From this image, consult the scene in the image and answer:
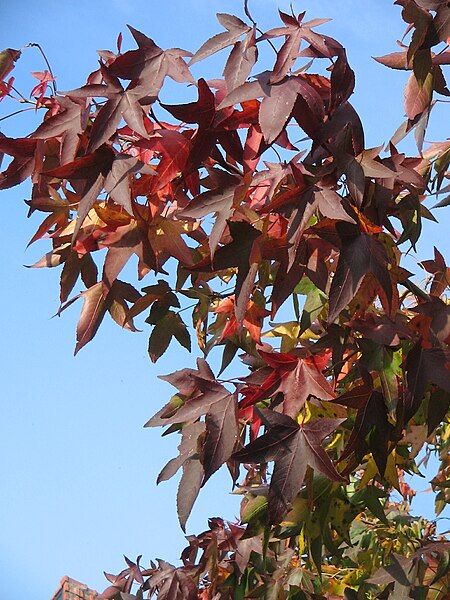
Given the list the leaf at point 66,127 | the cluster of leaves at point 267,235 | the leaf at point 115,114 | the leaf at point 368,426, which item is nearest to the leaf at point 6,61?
the cluster of leaves at point 267,235

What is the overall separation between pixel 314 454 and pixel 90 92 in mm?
629

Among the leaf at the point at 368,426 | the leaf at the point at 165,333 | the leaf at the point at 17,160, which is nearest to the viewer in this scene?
the leaf at the point at 368,426

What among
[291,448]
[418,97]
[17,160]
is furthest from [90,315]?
[418,97]

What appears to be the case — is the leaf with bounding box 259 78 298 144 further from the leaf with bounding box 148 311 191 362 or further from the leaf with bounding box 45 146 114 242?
the leaf with bounding box 148 311 191 362

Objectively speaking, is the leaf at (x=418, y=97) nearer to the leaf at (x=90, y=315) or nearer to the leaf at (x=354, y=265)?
the leaf at (x=354, y=265)

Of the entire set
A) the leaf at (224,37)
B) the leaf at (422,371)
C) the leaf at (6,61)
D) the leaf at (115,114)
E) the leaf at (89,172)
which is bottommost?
the leaf at (422,371)

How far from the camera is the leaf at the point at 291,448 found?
124 cm

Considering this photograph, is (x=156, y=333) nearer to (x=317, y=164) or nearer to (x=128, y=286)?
(x=128, y=286)

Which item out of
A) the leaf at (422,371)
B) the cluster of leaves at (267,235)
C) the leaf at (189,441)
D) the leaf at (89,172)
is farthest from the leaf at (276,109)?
the leaf at (189,441)

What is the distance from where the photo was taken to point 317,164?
1.30 metres

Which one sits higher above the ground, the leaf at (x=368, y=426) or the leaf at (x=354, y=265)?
the leaf at (x=354, y=265)

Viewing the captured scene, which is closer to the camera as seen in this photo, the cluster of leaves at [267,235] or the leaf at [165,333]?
the cluster of leaves at [267,235]

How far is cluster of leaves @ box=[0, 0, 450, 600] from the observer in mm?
1236

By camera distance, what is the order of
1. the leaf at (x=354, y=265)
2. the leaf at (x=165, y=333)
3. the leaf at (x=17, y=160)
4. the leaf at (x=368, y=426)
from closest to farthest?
the leaf at (x=354, y=265) → the leaf at (x=368, y=426) → the leaf at (x=17, y=160) → the leaf at (x=165, y=333)
